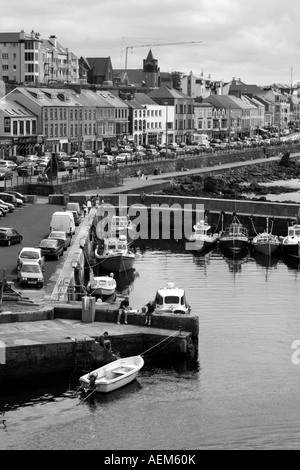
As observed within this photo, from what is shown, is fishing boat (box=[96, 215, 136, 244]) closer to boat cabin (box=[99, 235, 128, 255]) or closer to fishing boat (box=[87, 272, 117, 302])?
boat cabin (box=[99, 235, 128, 255])

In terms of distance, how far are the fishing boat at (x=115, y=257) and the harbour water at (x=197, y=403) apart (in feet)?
38.2

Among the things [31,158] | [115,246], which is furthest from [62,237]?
[31,158]

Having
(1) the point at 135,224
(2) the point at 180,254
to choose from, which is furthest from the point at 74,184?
(2) the point at 180,254

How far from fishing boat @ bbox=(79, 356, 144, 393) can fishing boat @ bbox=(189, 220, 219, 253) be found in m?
30.4

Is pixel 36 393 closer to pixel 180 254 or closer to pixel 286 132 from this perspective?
pixel 180 254

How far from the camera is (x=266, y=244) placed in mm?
61969

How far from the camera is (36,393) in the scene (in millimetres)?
32250

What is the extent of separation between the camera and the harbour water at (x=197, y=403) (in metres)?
29.1

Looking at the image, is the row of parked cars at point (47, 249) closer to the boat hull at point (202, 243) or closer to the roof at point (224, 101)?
the boat hull at point (202, 243)

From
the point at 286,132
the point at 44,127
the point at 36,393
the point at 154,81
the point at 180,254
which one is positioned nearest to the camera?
the point at 36,393

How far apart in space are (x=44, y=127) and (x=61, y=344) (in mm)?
71310

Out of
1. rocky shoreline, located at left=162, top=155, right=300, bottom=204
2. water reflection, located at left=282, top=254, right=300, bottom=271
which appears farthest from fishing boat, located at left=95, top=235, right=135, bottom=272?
rocky shoreline, located at left=162, top=155, right=300, bottom=204

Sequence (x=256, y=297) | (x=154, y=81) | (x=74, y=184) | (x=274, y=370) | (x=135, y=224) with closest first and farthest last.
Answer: (x=274, y=370) < (x=256, y=297) < (x=135, y=224) < (x=74, y=184) < (x=154, y=81)

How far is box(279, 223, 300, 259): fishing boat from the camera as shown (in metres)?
61.7
